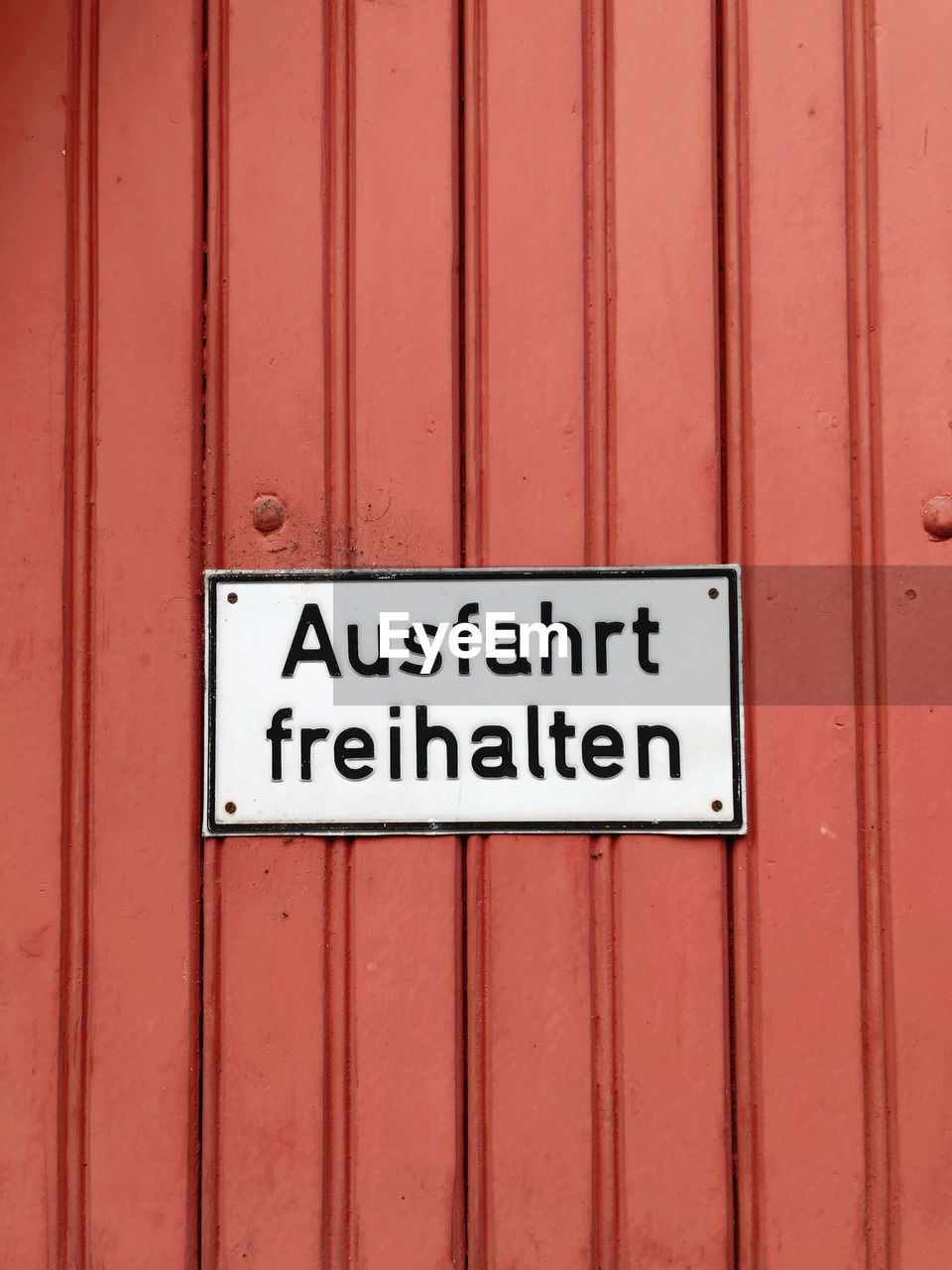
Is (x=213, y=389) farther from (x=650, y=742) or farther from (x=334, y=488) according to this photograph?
(x=650, y=742)

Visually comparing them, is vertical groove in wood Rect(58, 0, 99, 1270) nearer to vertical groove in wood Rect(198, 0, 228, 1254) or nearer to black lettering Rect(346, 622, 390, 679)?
vertical groove in wood Rect(198, 0, 228, 1254)

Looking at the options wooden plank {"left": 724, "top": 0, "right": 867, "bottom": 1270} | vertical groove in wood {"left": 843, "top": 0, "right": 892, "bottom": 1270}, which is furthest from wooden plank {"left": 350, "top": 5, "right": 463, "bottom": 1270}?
vertical groove in wood {"left": 843, "top": 0, "right": 892, "bottom": 1270}

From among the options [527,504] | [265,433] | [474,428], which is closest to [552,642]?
[527,504]

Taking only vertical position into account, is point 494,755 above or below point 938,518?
below

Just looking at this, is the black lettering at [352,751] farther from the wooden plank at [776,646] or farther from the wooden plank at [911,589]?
the wooden plank at [911,589]

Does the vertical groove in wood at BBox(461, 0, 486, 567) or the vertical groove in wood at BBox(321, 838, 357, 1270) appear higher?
the vertical groove in wood at BBox(461, 0, 486, 567)

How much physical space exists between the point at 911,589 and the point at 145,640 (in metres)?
0.87

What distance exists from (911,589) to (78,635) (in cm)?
95

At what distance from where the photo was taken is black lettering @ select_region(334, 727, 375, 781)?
0.94 metres

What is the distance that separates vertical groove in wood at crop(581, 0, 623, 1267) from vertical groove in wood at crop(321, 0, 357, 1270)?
271 mm

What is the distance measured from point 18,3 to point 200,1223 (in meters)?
1.41

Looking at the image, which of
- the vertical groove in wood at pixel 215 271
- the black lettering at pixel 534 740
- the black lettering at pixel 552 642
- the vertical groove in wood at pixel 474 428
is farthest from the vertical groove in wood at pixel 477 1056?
the vertical groove in wood at pixel 215 271

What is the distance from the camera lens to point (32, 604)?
0.98 metres

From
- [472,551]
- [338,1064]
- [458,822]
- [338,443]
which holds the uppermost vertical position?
[338,443]
